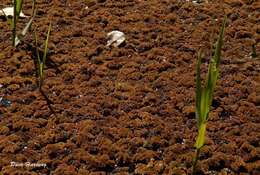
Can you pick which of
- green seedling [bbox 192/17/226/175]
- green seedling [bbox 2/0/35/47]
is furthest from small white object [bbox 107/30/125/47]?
green seedling [bbox 192/17/226/175]

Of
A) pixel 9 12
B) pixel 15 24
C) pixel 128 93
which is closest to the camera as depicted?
pixel 128 93

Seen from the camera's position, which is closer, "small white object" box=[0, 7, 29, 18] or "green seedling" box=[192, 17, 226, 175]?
"green seedling" box=[192, 17, 226, 175]

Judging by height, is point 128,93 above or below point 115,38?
below

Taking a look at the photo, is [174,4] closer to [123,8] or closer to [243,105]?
[123,8]

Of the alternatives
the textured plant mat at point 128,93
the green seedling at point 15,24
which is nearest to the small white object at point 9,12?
the textured plant mat at point 128,93

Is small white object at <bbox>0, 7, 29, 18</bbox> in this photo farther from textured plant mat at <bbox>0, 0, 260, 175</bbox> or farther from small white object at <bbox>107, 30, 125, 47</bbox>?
small white object at <bbox>107, 30, 125, 47</bbox>

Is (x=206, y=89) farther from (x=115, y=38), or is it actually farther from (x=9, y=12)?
(x=9, y=12)

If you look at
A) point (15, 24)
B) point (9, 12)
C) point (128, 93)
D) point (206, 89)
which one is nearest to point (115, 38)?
point (128, 93)

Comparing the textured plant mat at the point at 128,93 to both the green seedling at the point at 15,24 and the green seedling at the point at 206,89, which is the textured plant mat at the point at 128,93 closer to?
the green seedling at the point at 15,24
